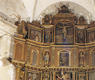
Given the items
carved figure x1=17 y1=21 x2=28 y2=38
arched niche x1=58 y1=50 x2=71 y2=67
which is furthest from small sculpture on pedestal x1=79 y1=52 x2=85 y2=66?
carved figure x1=17 y1=21 x2=28 y2=38

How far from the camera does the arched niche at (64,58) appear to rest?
2005 cm

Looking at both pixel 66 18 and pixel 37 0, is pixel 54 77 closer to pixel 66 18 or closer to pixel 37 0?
pixel 66 18

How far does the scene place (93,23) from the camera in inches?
799

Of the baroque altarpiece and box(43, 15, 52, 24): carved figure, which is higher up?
box(43, 15, 52, 24): carved figure

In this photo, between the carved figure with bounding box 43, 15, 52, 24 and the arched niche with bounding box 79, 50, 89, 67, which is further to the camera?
the carved figure with bounding box 43, 15, 52, 24

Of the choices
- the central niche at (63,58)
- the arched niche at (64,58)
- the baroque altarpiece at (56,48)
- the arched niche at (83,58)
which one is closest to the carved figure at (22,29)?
the baroque altarpiece at (56,48)

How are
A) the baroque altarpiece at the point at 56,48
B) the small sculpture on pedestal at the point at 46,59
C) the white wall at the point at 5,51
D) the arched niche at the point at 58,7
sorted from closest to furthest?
the white wall at the point at 5,51
the baroque altarpiece at the point at 56,48
the small sculpture on pedestal at the point at 46,59
the arched niche at the point at 58,7

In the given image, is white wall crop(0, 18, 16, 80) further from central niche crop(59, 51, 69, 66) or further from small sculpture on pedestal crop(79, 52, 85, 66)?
small sculpture on pedestal crop(79, 52, 85, 66)

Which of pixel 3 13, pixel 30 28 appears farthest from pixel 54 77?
pixel 3 13

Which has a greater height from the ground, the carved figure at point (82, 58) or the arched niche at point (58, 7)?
the arched niche at point (58, 7)

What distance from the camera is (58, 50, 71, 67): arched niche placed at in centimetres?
2005

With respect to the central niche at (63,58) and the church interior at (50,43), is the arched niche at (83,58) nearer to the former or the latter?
the church interior at (50,43)

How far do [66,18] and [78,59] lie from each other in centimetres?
348

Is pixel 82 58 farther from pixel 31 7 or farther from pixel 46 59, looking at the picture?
pixel 31 7
